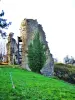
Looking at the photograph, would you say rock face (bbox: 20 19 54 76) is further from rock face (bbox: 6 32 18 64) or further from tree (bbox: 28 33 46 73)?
tree (bbox: 28 33 46 73)

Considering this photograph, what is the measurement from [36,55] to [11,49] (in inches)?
345

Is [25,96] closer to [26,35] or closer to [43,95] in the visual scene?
[43,95]

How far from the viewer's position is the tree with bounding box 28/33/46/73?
51494 millimetres

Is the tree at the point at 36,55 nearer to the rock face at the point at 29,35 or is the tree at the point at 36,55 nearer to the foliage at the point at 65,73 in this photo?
the rock face at the point at 29,35

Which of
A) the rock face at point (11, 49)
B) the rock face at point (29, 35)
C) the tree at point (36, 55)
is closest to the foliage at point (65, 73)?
the rock face at point (29, 35)

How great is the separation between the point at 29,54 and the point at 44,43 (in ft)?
17.7

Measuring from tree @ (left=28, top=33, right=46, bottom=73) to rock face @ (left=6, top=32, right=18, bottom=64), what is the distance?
6.06m

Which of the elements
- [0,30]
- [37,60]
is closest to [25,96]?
[0,30]

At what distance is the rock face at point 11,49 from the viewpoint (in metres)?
59.3

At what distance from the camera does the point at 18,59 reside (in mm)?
60094

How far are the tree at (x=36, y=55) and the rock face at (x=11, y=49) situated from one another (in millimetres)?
6055

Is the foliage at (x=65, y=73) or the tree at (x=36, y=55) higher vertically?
the tree at (x=36, y=55)

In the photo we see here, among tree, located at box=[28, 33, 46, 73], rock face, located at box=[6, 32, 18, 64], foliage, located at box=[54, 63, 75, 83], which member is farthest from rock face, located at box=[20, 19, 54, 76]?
tree, located at box=[28, 33, 46, 73]

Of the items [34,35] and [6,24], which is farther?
[34,35]
